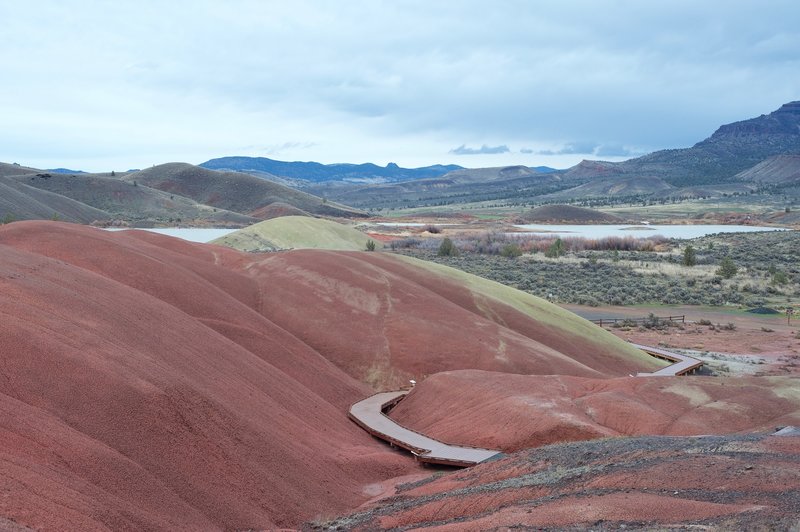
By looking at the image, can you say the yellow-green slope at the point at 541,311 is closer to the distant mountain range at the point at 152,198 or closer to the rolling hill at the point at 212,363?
the rolling hill at the point at 212,363

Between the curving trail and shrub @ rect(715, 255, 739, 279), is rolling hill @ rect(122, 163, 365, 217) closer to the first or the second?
shrub @ rect(715, 255, 739, 279)

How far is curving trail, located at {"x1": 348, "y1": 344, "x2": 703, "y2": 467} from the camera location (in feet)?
67.7

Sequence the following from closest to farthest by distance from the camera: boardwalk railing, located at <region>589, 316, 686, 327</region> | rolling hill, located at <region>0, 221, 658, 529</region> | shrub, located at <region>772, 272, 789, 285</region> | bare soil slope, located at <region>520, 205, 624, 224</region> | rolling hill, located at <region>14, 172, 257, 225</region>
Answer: rolling hill, located at <region>0, 221, 658, 529</region> < boardwalk railing, located at <region>589, 316, 686, 327</region> < shrub, located at <region>772, 272, 789, 285</region> < rolling hill, located at <region>14, 172, 257, 225</region> < bare soil slope, located at <region>520, 205, 624, 224</region>

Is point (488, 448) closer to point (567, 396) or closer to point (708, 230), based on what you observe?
point (567, 396)

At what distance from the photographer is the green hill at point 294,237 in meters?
72.5

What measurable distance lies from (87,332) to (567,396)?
568 inches

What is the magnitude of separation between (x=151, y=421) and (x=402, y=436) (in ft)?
29.9

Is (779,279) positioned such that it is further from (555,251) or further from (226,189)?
(226,189)

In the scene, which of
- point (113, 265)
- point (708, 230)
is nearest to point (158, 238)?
point (113, 265)

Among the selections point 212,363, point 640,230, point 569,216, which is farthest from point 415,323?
point 569,216

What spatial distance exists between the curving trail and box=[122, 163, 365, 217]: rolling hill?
139453 mm

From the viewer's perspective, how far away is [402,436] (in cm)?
2280

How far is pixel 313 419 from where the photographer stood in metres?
22.3

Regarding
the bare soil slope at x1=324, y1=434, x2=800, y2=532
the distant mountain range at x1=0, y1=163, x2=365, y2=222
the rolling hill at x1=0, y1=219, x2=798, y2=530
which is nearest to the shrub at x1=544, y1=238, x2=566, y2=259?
the rolling hill at x1=0, y1=219, x2=798, y2=530
